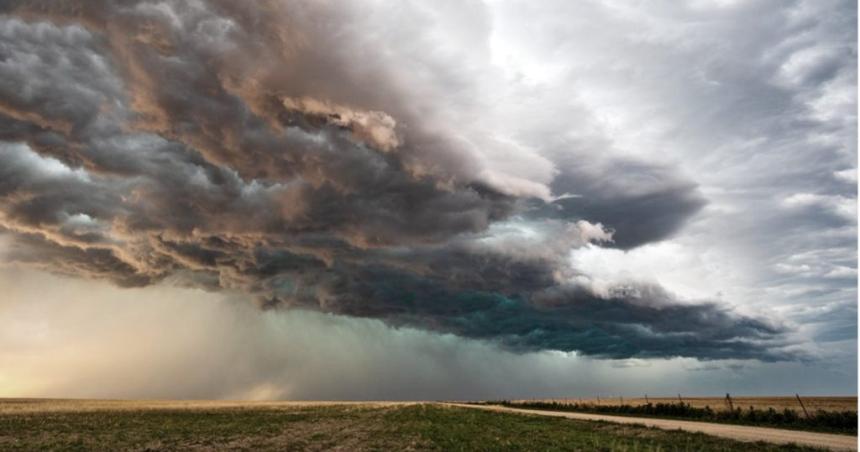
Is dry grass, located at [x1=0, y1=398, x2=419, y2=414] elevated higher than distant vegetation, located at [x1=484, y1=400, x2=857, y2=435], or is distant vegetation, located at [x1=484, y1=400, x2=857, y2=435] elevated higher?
distant vegetation, located at [x1=484, y1=400, x2=857, y2=435]

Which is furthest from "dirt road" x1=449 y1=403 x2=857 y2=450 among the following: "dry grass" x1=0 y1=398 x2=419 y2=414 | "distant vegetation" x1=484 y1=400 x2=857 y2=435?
"dry grass" x1=0 y1=398 x2=419 y2=414

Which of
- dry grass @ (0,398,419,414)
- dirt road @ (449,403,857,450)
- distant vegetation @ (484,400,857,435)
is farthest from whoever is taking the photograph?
dry grass @ (0,398,419,414)

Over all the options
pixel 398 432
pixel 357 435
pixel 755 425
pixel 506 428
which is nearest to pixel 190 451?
pixel 357 435

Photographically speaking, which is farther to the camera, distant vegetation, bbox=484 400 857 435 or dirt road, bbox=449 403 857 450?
distant vegetation, bbox=484 400 857 435

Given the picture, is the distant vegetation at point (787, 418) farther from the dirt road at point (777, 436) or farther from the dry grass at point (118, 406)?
the dry grass at point (118, 406)

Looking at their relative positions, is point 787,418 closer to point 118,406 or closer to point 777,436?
point 777,436

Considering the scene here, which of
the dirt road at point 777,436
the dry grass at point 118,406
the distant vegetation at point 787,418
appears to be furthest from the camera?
the dry grass at point 118,406

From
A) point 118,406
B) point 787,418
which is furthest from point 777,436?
point 118,406

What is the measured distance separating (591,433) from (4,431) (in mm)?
48294

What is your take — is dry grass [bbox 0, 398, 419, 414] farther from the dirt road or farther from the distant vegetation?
the dirt road

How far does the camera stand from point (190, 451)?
3247cm

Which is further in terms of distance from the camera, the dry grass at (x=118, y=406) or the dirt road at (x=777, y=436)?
the dry grass at (x=118, y=406)

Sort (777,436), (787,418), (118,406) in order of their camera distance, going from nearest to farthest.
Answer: (777,436) → (787,418) → (118,406)

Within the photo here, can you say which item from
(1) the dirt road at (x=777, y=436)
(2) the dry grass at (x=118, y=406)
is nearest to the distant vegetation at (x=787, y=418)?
(1) the dirt road at (x=777, y=436)
